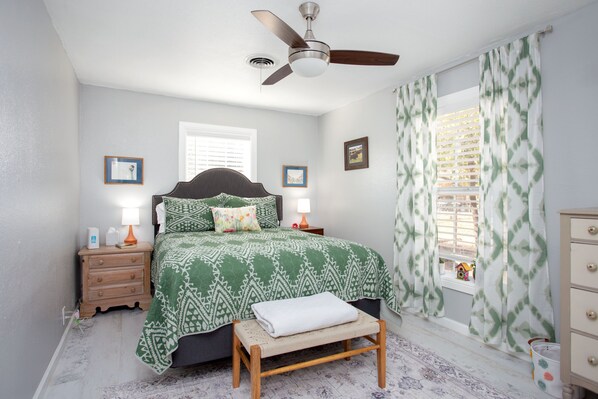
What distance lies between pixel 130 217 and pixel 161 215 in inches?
13.4

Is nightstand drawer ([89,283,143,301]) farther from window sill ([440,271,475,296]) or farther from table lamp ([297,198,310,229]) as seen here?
window sill ([440,271,475,296])

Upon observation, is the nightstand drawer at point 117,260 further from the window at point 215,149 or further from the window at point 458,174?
the window at point 458,174

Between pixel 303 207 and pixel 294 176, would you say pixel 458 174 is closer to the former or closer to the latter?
pixel 303 207

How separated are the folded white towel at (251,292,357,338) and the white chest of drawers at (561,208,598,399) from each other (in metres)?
1.23

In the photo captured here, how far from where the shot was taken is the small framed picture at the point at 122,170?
13.4 feet

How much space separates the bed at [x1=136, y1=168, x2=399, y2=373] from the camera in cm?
218

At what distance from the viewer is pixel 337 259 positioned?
2770 millimetres

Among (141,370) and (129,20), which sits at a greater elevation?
(129,20)

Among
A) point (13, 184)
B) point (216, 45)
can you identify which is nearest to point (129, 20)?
point (216, 45)

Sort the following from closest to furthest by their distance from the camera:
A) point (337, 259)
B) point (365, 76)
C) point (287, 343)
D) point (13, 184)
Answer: point (13, 184)
point (287, 343)
point (337, 259)
point (365, 76)

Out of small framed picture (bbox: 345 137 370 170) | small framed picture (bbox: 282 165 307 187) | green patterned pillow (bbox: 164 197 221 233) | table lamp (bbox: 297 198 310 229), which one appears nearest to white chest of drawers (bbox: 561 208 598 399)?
small framed picture (bbox: 345 137 370 170)

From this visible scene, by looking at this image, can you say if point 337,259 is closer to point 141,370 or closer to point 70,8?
point 141,370

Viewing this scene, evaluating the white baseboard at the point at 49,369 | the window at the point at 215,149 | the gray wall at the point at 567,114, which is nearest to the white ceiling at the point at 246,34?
the gray wall at the point at 567,114

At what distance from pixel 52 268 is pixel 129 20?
6.24 ft
